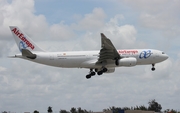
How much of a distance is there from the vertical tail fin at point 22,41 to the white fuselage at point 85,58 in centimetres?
213

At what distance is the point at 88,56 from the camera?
8594 centimetres

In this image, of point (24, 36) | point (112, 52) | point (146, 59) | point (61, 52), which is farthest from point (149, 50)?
point (24, 36)

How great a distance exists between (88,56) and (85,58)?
2.55ft

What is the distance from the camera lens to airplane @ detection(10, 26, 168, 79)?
272 feet

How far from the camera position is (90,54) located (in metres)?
86.5

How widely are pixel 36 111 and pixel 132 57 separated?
23876 millimetres

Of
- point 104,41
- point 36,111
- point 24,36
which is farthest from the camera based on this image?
Result: point 36,111

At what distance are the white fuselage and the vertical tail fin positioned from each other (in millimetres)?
2130

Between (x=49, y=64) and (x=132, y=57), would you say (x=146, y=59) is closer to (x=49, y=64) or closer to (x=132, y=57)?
(x=132, y=57)

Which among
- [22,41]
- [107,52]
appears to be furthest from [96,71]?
[22,41]

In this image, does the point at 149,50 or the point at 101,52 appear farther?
the point at 149,50

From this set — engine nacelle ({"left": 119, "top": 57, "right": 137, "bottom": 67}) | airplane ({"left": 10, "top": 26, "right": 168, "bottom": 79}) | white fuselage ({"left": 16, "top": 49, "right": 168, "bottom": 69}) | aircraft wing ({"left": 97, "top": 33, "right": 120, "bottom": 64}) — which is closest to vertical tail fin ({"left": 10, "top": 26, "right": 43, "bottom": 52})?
airplane ({"left": 10, "top": 26, "right": 168, "bottom": 79})

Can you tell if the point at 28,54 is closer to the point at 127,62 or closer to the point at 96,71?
the point at 96,71

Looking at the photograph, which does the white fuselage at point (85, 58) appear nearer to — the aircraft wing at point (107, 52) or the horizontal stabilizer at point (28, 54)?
the horizontal stabilizer at point (28, 54)
